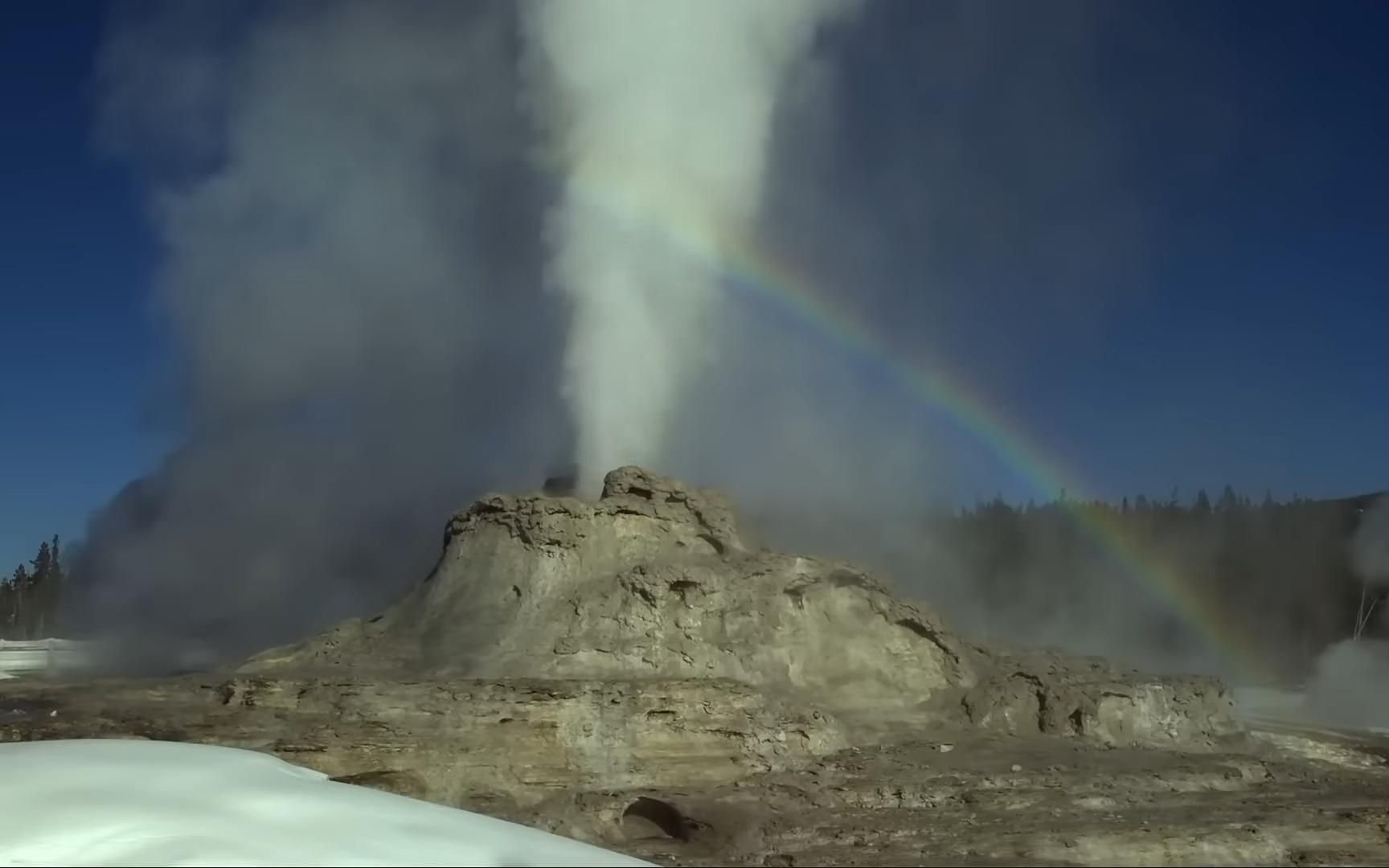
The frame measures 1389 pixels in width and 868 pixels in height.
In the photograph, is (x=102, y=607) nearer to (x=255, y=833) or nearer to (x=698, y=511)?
(x=698, y=511)

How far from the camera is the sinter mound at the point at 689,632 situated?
15.8 meters

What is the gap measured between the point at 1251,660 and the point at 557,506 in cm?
3981

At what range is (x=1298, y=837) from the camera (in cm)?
1148

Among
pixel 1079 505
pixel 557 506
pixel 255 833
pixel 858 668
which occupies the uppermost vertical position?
pixel 1079 505

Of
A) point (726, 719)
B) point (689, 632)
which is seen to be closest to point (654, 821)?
point (726, 719)

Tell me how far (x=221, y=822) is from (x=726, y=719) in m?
7.58

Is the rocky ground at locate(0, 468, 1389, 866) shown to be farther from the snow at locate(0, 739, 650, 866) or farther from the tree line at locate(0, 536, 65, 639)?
the tree line at locate(0, 536, 65, 639)

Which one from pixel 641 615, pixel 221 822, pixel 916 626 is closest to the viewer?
pixel 221 822

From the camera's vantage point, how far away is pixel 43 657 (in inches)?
1449

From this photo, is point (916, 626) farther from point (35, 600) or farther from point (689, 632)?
point (35, 600)

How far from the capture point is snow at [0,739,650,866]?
23.0 feet

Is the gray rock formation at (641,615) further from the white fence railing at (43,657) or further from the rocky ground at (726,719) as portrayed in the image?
the white fence railing at (43,657)

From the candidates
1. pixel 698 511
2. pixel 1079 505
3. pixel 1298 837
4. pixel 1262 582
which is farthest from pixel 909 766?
pixel 1079 505

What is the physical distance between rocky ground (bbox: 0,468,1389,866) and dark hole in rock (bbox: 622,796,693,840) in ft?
0.10
